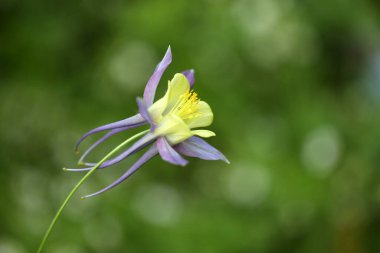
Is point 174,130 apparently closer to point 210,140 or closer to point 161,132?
point 161,132

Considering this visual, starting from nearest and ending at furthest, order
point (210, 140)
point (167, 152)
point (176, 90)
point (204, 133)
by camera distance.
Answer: point (167, 152) → point (204, 133) → point (176, 90) → point (210, 140)

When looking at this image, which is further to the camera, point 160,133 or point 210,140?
point 210,140

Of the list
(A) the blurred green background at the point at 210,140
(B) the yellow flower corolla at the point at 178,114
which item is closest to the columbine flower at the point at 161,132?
(B) the yellow flower corolla at the point at 178,114

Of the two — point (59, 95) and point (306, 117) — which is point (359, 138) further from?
point (59, 95)

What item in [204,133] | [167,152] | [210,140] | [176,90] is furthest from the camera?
[210,140]

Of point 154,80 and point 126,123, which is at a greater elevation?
point 154,80

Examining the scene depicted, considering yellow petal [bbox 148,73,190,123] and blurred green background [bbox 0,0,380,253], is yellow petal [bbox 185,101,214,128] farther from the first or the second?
blurred green background [bbox 0,0,380,253]

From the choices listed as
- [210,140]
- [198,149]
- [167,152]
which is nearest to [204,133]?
[198,149]

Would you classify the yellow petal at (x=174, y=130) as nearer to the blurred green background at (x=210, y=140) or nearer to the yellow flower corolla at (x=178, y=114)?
the yellow flower corolla at (x=178, y=114)
